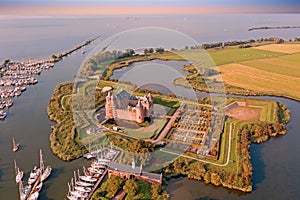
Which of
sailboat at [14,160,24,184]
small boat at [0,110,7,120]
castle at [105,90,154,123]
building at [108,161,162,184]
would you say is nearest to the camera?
building at [108,161,162,184]

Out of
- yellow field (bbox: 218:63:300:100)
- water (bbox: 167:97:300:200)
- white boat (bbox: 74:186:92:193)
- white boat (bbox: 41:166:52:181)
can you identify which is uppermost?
yellow field (bbox: 218:63:300:100)

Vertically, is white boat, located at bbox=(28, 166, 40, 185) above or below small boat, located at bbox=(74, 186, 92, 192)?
above

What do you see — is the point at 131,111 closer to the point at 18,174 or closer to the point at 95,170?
the point at 95,170

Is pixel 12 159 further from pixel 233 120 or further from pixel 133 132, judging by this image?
pixel 233 120

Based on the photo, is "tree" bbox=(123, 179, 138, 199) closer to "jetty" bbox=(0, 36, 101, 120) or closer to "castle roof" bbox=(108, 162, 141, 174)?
"castle roof" bbox=(108, 162, 141, 174)

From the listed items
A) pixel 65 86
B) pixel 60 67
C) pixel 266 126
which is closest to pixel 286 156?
pixel 266 126

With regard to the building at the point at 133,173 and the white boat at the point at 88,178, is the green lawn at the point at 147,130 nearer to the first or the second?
the building at the point at 133,173

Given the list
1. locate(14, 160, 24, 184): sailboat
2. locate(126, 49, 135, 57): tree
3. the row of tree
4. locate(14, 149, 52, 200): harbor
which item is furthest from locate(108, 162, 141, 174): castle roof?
locate(126, 49, 135, 57): tree
